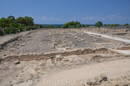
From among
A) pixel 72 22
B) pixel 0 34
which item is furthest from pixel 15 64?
pixel 72 22

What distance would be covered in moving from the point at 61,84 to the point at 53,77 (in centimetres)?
84

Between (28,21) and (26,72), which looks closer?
(26,72)

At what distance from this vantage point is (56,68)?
619 centimetres

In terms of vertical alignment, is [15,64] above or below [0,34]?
below

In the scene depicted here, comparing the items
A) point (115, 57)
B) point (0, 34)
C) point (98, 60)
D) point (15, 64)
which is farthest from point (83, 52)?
point (0, 34)

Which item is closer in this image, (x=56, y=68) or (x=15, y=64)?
(x=56, y=68)

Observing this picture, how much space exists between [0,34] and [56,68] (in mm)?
17245

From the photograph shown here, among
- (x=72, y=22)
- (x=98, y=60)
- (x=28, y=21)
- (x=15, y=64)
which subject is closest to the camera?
(x=15, y=64)

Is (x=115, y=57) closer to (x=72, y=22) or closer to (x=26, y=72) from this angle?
(x=26, y=72)

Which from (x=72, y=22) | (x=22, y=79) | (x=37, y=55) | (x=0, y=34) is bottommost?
(x=22, y=79)

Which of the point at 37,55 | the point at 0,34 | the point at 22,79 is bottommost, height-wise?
the point at 22,79

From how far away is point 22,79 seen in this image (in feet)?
16.8

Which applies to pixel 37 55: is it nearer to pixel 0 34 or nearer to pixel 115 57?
pixel 115 57

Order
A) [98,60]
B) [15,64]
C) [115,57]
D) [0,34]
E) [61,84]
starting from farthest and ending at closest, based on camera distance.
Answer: [0,34]
[115,57]
[98,60]
[15,64]
[61,84]
